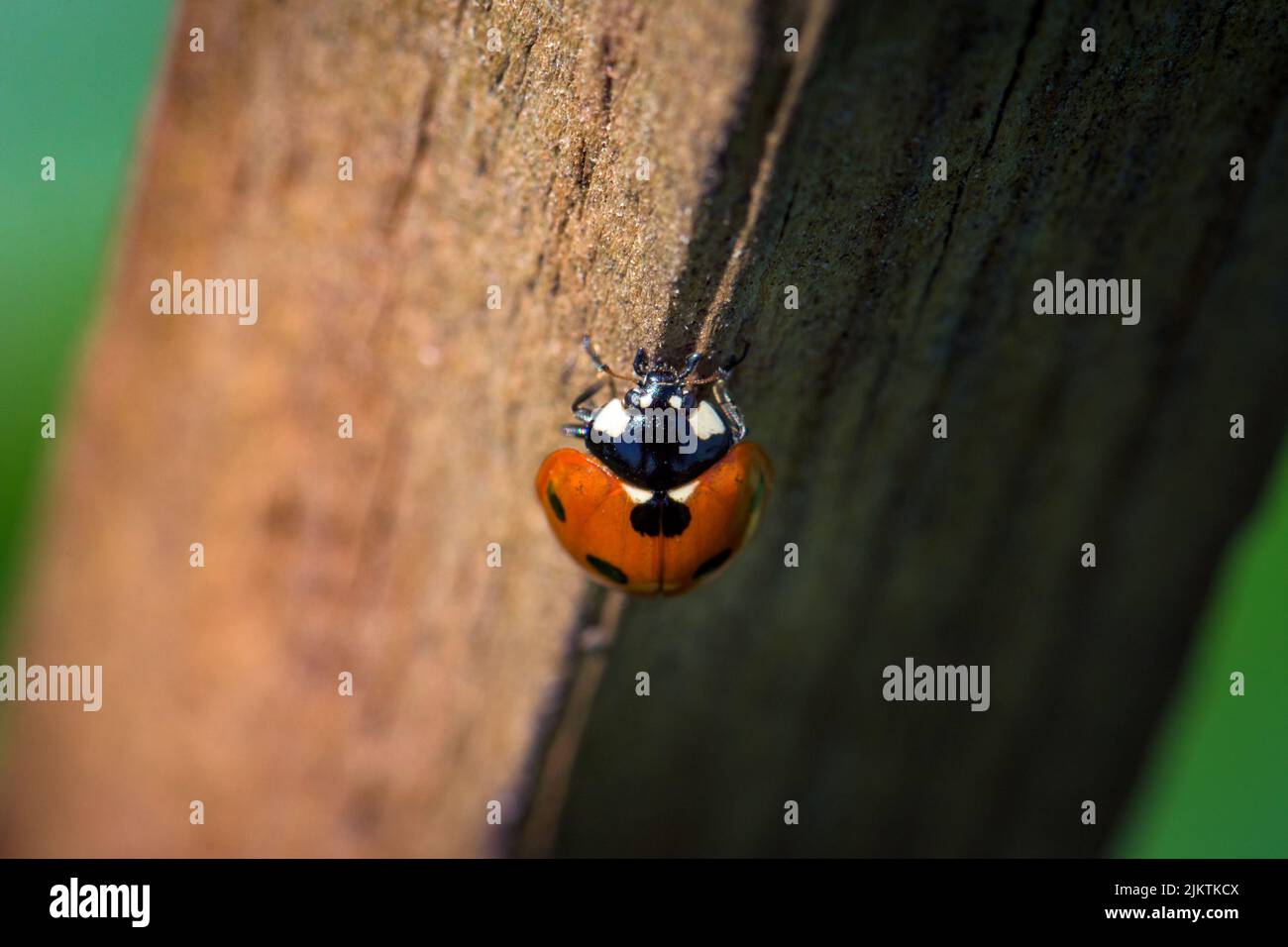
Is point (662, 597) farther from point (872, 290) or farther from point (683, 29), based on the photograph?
point (683, 29)

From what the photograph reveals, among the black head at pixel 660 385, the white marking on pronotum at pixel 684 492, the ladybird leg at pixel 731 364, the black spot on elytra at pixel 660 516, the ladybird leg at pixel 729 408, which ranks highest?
the ladybird leg at pixel 731 364

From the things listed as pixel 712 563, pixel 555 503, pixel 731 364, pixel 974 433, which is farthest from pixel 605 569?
pixel 974 433

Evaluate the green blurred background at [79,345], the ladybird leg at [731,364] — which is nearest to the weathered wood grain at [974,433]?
the ladybird leg at [731,364]

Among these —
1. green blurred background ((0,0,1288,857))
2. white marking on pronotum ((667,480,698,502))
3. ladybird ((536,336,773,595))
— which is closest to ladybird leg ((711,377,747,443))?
ladybird ((536,336,773,595))

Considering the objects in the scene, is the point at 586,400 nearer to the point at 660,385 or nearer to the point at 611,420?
the point at 660,385

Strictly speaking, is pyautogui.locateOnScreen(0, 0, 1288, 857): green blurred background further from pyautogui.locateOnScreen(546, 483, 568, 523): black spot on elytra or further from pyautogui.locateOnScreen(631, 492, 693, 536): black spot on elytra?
pyautogui.locateOnScreen(546, 483, 568, 523): black spot on elytra

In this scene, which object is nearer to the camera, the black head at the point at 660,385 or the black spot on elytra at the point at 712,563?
the black head at the point at 660,385

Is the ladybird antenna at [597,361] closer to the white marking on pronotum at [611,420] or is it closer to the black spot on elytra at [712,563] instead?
the white marking on pronotum at [611,420]
